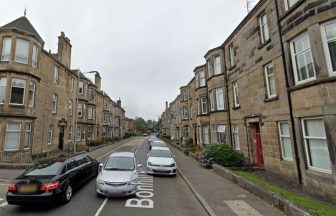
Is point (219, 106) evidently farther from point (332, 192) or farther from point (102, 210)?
point (102, 210)

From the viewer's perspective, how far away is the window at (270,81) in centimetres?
1190

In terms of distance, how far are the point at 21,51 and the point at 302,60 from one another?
2080 centimetres

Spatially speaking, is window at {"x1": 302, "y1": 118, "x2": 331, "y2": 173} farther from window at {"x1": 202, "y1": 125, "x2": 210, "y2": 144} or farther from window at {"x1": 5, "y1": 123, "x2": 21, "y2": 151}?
window at {"x1": 5, "y1": 123, "x2": 21, "y2": 151}

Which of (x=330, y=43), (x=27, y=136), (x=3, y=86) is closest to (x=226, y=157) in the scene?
(x=330, y=43)

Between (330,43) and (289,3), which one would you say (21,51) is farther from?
(330,43)

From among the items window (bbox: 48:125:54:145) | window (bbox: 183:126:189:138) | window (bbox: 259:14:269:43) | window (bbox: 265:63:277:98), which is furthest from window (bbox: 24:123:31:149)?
window (bbox: 183:126:189:138)

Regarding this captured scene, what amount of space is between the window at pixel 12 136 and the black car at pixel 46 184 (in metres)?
10.8

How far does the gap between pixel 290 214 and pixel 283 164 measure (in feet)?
16.6

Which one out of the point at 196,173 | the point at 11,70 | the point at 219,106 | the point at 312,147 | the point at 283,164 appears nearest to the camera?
the point at 312,147

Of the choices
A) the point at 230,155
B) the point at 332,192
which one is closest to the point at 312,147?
the point at 332,192

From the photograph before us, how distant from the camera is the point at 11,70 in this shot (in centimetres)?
1645

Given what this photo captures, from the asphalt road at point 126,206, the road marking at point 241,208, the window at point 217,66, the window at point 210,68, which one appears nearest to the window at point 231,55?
the window at point 217,66

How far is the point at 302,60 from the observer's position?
9.41m

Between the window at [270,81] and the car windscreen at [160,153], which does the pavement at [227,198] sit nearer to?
the car windscreen at [160,153]
